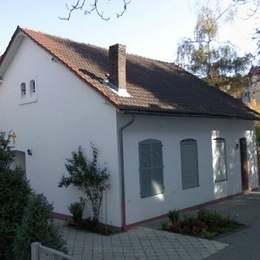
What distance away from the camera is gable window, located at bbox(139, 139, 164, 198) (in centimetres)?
1162

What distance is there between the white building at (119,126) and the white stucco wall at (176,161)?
0.03m

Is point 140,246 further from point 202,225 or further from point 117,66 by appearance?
point 117,66

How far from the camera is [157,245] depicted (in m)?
9.15

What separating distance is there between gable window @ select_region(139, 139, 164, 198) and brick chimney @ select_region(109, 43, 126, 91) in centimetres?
202

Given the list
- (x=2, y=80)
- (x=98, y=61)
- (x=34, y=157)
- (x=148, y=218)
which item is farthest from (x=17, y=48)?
(x=148, y=218)

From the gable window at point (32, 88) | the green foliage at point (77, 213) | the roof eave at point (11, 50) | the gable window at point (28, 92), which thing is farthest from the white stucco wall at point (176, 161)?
the roof eave at point (11, 50)

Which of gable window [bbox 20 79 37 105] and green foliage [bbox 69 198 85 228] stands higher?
gable window [bbox 20 79 37 105]

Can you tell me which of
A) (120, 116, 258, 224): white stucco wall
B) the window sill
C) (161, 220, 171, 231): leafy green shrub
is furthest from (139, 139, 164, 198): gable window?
the window sill

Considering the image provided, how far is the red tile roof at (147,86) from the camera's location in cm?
1155

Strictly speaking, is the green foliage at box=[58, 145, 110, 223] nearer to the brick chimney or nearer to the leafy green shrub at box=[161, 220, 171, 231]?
the leafy green shrub at box=[161, 220, 171, 231]

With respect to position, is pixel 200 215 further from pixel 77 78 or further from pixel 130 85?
pixel 77 78

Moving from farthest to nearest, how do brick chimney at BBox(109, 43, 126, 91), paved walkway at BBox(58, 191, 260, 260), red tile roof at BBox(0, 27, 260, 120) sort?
brick chimney at BBox(109, 43, 126, 91)
red tile roof at BBox(0, 27, 260, 120)
paved walkway at BBox(58, 191, 260, 260)

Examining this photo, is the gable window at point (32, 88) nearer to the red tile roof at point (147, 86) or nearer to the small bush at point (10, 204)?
the red tile roof at point (147, 86)

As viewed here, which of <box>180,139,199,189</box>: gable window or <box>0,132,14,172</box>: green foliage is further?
<box>180,139,199,189</box>: gable window
